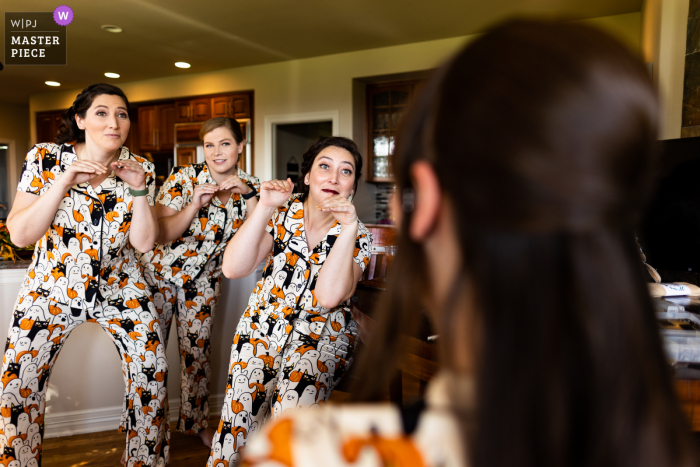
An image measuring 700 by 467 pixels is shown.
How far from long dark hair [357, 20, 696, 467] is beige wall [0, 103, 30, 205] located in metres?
10.4

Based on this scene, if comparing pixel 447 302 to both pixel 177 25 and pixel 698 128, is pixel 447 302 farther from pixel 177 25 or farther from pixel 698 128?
pixel 177 25

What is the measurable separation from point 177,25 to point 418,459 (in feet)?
15.8

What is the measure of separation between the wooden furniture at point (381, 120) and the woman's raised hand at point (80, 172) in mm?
4067

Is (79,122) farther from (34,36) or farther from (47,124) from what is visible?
(47,124)

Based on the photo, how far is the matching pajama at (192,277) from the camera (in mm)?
2293

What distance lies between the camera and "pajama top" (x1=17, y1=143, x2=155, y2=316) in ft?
5.93

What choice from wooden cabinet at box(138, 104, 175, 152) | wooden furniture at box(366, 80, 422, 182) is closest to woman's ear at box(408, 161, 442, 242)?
wooden furniture at box(366, 80, 422, 182)

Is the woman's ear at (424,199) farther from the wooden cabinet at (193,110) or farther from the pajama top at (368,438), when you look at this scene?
the wooden cabinet at (193,110)

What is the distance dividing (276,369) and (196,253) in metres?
0.86

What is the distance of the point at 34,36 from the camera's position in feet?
14.9

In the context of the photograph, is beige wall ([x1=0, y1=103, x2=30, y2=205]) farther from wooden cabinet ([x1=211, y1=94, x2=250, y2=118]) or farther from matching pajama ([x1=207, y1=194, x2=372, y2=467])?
matching pajama ([x1=207, y1=194, x2=372, y2=467])

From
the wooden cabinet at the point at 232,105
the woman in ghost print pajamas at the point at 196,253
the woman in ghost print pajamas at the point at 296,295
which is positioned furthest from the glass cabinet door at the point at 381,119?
the woman in ghost print pajamas at the point at 296,295

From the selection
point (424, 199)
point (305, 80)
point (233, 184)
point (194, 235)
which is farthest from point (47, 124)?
point (424, 199)

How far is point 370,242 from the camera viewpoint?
189cm
